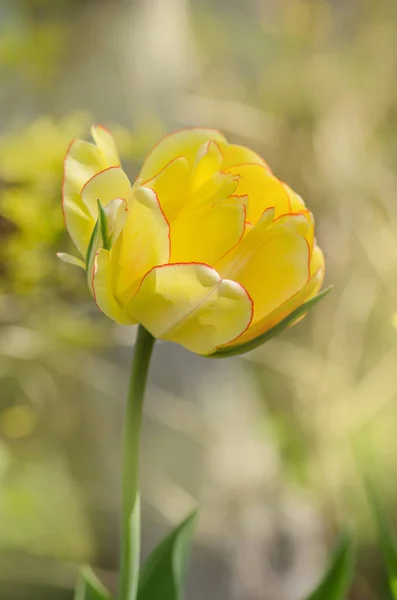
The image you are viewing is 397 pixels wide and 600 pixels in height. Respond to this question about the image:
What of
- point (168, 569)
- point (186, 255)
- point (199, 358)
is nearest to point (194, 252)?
point (186, 255)

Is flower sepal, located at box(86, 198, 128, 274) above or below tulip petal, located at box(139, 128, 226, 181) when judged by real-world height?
below

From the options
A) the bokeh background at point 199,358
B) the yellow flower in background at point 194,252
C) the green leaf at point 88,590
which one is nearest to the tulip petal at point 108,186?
the yellow flower in background at point 194,252

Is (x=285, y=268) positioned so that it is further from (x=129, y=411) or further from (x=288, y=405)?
(x=288, y=405)

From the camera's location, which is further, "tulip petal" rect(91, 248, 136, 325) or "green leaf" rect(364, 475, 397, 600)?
"green leaf" rect(364, 475, 397, 600)

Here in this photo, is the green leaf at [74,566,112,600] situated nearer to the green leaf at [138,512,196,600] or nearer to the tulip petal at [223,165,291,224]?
the green leaf at [138,512,196,600]

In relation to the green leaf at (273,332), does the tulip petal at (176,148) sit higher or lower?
higher

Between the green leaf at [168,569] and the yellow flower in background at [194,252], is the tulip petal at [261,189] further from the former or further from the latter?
the green leaf at [168,569]

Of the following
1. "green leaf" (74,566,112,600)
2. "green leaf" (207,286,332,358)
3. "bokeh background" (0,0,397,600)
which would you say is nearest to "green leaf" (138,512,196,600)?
"green leaf" (74,566,112,600)
